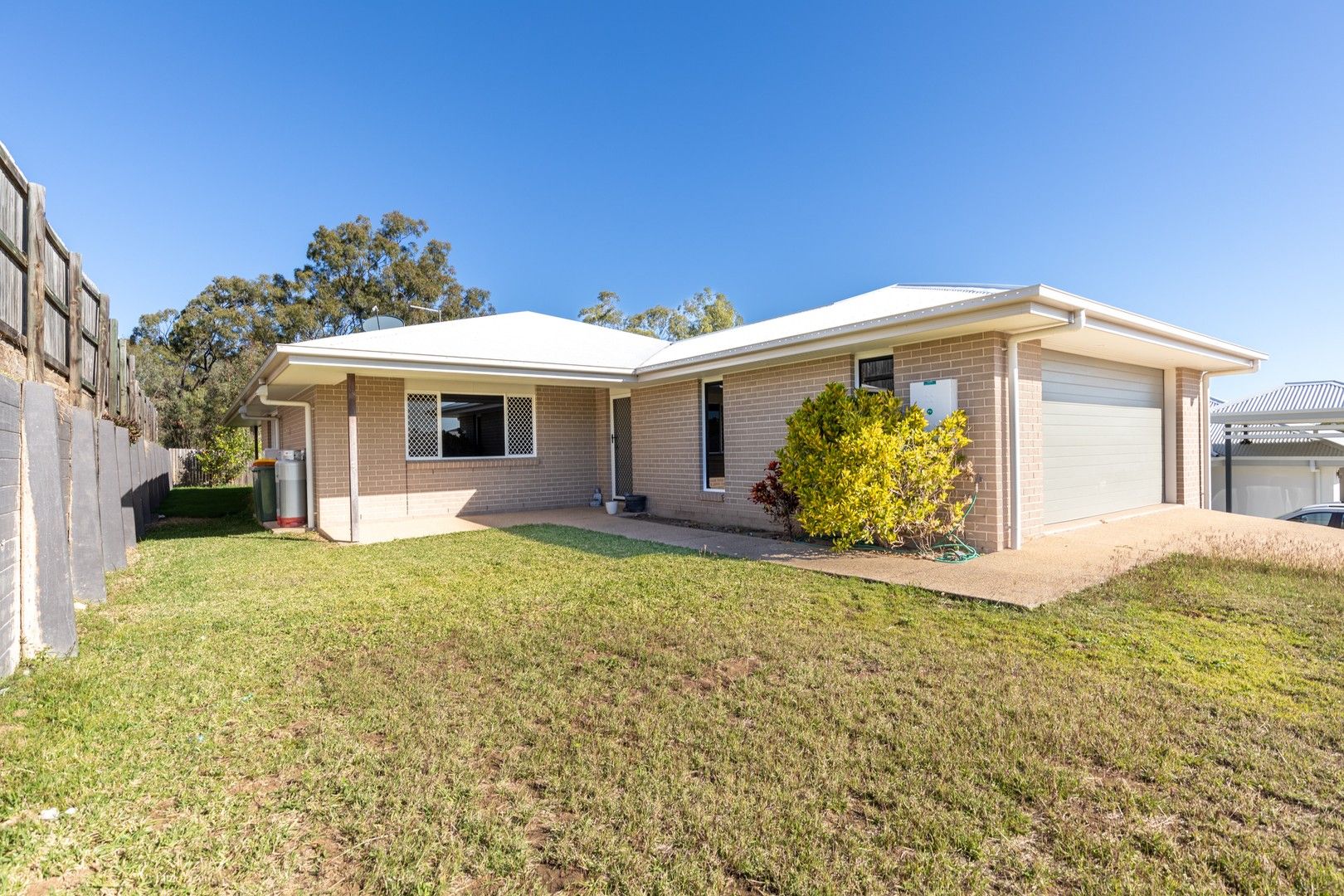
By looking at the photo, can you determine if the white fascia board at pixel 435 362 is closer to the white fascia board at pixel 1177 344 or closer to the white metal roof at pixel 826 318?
the white metal roof at pixel 826 318

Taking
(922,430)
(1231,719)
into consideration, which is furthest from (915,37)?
(1231,719)

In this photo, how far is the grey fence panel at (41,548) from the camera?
4008 millimetres

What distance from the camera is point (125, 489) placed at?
28.8 ft

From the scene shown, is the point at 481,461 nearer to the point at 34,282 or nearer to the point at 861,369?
the point at 34,282

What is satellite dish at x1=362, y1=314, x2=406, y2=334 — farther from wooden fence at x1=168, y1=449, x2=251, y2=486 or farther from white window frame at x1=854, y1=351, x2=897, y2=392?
wooden fence at x1=168, y1=449, x2=251, y2=486

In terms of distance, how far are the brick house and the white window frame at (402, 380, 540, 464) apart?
4 centimetres

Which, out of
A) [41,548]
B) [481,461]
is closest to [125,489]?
[481,461]

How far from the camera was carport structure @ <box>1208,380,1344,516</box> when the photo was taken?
50.8 ft

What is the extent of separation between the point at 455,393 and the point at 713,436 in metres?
5.32

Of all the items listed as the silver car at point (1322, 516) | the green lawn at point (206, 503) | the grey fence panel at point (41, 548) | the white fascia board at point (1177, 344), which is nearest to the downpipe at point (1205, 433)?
the white fascia board at point (1177, 344)

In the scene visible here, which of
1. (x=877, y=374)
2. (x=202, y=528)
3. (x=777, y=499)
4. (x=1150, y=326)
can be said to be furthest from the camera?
(x=202, y=528)

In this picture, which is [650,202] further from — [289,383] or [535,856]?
[535,856]

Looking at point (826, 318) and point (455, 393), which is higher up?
point (826, 318)

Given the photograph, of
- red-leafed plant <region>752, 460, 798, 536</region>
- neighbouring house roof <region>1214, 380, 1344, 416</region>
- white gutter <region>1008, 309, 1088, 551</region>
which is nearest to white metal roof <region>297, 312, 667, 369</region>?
red-leafed plant <region>752, 460, 798, 536</region>
